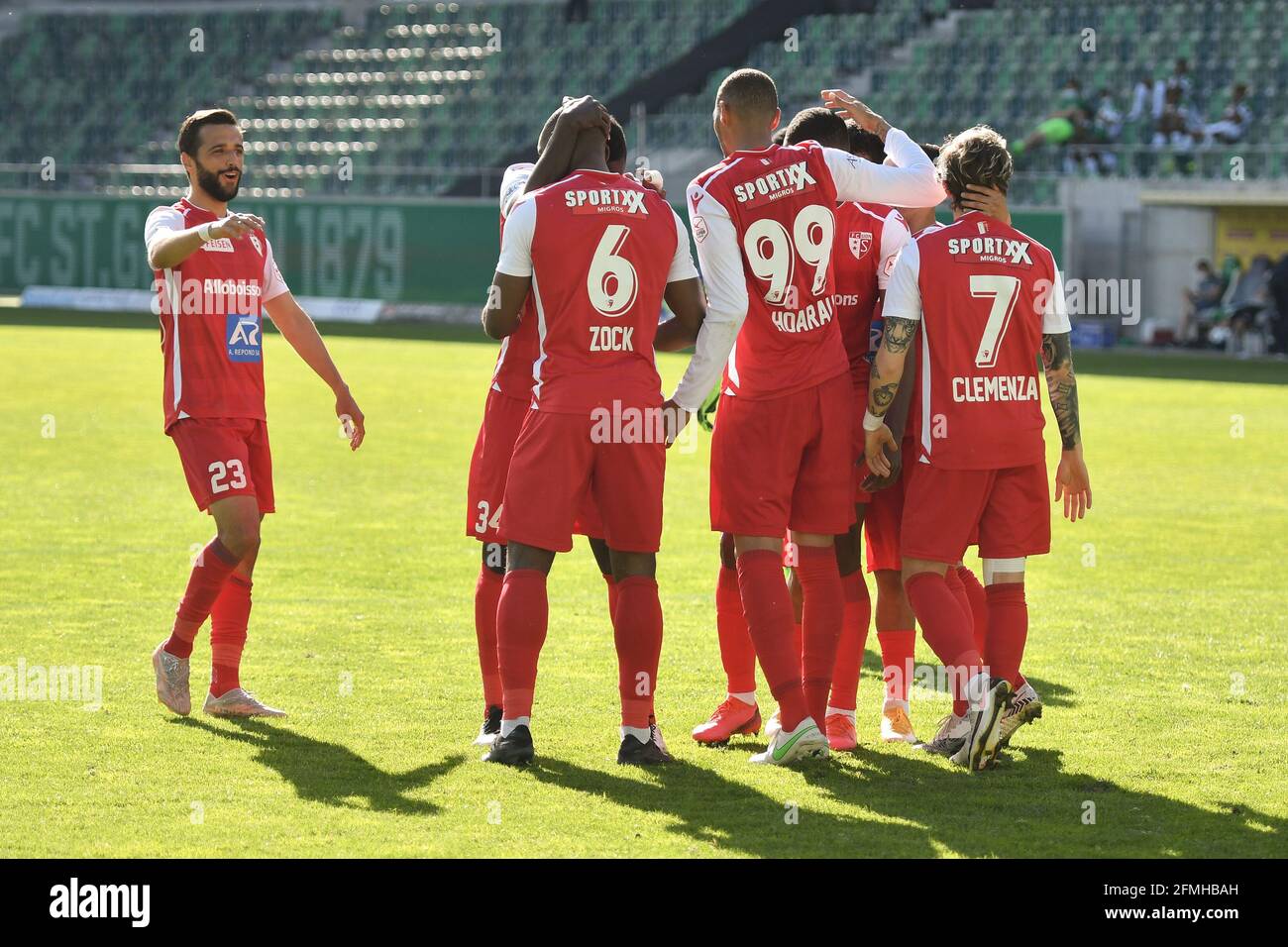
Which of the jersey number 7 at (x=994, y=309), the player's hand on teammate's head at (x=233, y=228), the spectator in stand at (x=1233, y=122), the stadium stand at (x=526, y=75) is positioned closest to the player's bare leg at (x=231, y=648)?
the player's hand on teammate's head at (x=233, y=228)

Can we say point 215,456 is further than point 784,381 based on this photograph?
Yes

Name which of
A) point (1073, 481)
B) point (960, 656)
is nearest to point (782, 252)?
point (1073, 481)

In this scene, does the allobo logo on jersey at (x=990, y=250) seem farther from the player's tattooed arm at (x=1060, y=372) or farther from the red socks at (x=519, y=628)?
the red socks at (x=519, y=628)

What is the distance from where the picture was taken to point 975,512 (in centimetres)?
571

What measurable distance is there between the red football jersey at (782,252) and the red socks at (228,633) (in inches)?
84.0

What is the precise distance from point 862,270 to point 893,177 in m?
0.44

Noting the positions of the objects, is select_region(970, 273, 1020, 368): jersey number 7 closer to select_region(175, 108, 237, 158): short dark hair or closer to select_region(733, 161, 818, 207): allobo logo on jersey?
select_region(733, 161, 818, 207): allobo logo on jersey

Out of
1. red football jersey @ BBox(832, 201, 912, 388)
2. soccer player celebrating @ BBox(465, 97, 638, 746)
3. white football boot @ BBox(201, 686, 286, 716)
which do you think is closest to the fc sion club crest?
red football jersey @ BBox(832, 201, 912, 388)

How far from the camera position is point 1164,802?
210 inches

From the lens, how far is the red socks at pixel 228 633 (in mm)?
6422

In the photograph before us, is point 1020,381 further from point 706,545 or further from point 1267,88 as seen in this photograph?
point 1267,88

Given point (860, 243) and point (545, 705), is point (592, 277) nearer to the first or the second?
point (860, 243)

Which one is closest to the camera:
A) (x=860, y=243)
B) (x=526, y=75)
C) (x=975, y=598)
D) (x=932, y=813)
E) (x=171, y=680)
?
(x=932, y=813)
